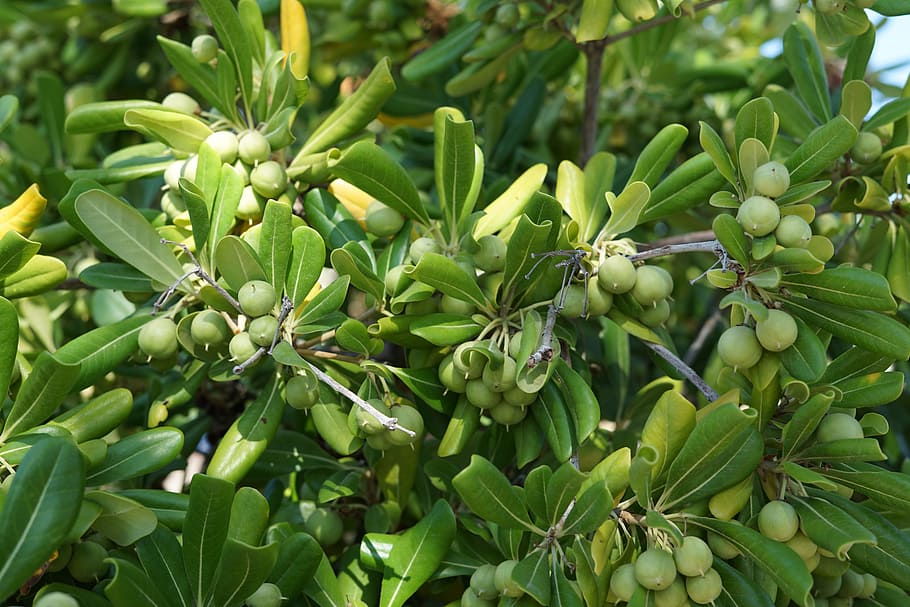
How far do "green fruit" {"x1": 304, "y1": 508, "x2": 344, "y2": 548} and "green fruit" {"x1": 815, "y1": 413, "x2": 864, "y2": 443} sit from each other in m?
0.88

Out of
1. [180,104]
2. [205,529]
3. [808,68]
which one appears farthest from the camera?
[808,68]

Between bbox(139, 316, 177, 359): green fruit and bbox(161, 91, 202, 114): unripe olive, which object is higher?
bbox(161, 91, 202, 114): unripe olive

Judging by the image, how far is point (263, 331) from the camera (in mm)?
1331

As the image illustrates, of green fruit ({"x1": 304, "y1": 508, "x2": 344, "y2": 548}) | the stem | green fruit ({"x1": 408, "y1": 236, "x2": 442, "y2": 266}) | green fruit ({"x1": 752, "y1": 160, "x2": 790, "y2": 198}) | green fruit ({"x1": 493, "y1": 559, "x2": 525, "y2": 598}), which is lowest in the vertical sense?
green fruit ({"x1": 304, "y1": 508, "x2": 344, "y2": 548})

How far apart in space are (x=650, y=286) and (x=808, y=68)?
0.83 m

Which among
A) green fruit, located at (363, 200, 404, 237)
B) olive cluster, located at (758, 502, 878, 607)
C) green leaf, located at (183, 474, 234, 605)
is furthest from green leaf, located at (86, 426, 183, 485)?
olive cluster, located at (758, 502, 878, 607)

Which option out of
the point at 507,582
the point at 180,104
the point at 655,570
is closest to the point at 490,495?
→ the point at 507,582

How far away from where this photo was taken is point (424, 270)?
4.34ft

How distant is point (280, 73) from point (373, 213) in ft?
1.14

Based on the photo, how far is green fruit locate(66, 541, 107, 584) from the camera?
1233mm

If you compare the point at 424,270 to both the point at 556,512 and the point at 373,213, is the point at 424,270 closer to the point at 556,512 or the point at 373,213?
the point at 373,213

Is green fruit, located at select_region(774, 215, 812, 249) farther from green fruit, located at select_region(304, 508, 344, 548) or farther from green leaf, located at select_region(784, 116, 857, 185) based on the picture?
green fruit, located at select_region(304, 508, 344, 548)

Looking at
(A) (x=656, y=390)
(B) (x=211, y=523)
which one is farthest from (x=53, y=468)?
(A) (x=656, y=390)

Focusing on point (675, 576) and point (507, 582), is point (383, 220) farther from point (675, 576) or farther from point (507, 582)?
point (675, 576)
